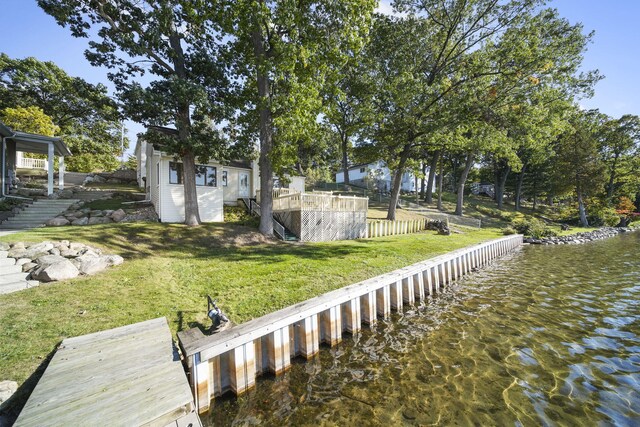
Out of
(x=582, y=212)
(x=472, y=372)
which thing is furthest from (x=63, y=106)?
(x=582, y=212)

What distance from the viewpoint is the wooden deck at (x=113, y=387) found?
9.37 feet

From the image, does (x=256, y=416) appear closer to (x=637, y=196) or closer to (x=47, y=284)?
(x=47, y=284)

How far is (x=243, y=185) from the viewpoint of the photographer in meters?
21.5

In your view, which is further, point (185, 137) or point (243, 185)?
point (243, 185)

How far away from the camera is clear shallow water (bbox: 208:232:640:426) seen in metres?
4.08

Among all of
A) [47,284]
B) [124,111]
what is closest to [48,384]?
[47,284]

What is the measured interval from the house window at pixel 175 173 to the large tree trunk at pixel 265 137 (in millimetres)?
5976

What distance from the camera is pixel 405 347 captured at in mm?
5930

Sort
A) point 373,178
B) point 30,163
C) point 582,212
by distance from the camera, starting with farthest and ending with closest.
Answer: point 373,178 → point 582,212 → point 30,163

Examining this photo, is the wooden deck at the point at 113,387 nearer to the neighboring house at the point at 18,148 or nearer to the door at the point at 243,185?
the door at the point at 243,185

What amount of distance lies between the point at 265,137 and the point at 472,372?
1278 centimetres

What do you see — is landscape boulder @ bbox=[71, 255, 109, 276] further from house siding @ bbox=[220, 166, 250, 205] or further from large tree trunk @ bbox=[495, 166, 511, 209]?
large tree trunk @ bbox=[495, 166, 511, 209]

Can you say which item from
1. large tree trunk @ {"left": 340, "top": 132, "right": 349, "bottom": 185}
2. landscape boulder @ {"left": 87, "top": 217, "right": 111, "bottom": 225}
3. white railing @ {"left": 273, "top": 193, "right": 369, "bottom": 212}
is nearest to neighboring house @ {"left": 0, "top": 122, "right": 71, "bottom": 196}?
landscape boulder @ {"left": 87, "top": 217, "right": 111, "bottom": 225}

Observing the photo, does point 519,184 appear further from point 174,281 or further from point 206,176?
point 174,281
